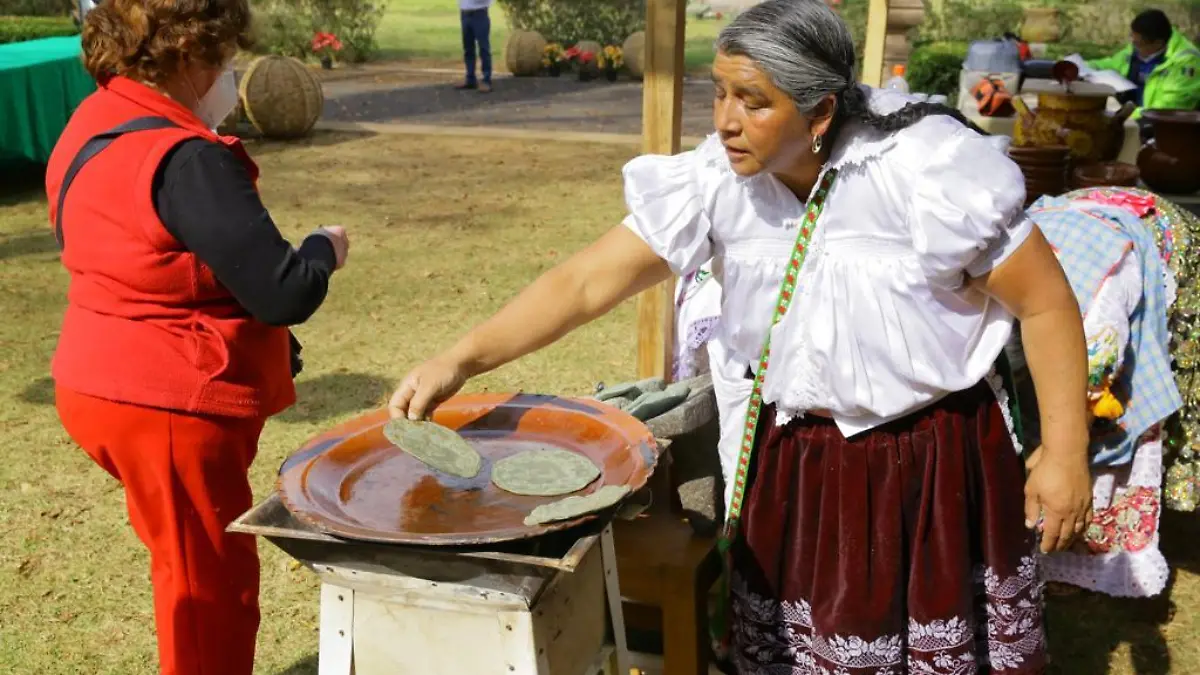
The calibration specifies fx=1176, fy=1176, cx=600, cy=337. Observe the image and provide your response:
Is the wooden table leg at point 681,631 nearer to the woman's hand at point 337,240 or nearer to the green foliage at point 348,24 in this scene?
the woman's hand at point 337,240

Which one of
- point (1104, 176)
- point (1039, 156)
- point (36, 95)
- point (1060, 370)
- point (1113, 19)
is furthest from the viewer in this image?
point (1113, 19)

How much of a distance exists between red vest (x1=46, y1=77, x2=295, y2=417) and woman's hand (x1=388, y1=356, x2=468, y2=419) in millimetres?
359

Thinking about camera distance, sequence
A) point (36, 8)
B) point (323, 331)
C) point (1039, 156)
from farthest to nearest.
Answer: point (36, 8) < point (323, 331) < point (1039, 156)

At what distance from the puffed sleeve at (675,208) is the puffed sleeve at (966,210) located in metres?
0.37

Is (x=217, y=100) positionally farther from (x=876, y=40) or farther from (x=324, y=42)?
(x=324, y=42)

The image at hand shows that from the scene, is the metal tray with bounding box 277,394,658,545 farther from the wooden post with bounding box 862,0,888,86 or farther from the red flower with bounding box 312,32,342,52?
the red flower with bounding box 312,32,342,52

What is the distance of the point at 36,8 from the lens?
1856cm

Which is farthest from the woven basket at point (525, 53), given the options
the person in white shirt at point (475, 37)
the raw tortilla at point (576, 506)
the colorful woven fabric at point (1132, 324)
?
the raw tortilla at point (576, 506)

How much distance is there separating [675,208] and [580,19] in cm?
1515

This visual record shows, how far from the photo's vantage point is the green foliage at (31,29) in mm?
12758

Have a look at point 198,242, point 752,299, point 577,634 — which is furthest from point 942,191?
point 198,242

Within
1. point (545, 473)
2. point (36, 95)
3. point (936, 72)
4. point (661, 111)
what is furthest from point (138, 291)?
point (936, 72)

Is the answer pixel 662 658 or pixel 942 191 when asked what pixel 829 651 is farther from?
pixel 942 191

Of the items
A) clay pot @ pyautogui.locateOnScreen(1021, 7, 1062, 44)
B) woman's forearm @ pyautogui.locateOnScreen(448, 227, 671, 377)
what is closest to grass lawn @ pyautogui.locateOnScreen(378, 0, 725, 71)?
clay pot @ pyautogui.locateOnScreen(1021, 7, 1062, 44)
